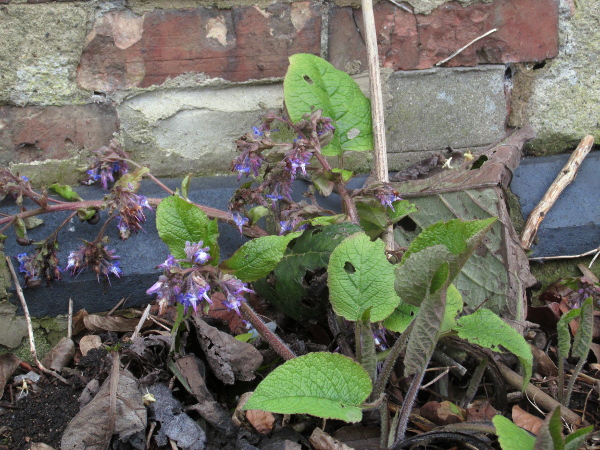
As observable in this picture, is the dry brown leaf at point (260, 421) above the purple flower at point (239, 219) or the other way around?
the other way around

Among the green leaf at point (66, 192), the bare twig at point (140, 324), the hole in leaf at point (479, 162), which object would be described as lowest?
the bare twig at point (140, 324)

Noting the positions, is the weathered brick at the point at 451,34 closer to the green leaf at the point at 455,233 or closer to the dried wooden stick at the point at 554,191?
the dried wooden stick at the point at 554,191

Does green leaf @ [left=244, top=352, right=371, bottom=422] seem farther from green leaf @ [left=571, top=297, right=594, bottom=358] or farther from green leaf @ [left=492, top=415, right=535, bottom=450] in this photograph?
green leaf @ [left=571, top=297, right=594, bottom=358]

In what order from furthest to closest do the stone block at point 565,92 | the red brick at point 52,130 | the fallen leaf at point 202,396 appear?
1. the stone block at point 565,92
2. the red brick at point 52,130
3. the fallen leaf at point 202,396

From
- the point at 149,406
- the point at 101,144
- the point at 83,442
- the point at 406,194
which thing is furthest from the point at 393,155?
the point at 83,442

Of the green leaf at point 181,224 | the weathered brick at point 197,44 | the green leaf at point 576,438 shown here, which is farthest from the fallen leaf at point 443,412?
the weathered brick at point 197,44

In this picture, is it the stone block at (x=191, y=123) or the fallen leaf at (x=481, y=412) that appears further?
the stone block at (x=191, y=123)

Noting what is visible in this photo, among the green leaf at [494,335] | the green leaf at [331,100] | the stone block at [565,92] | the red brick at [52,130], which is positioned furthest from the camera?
the stone block at [565,92]
